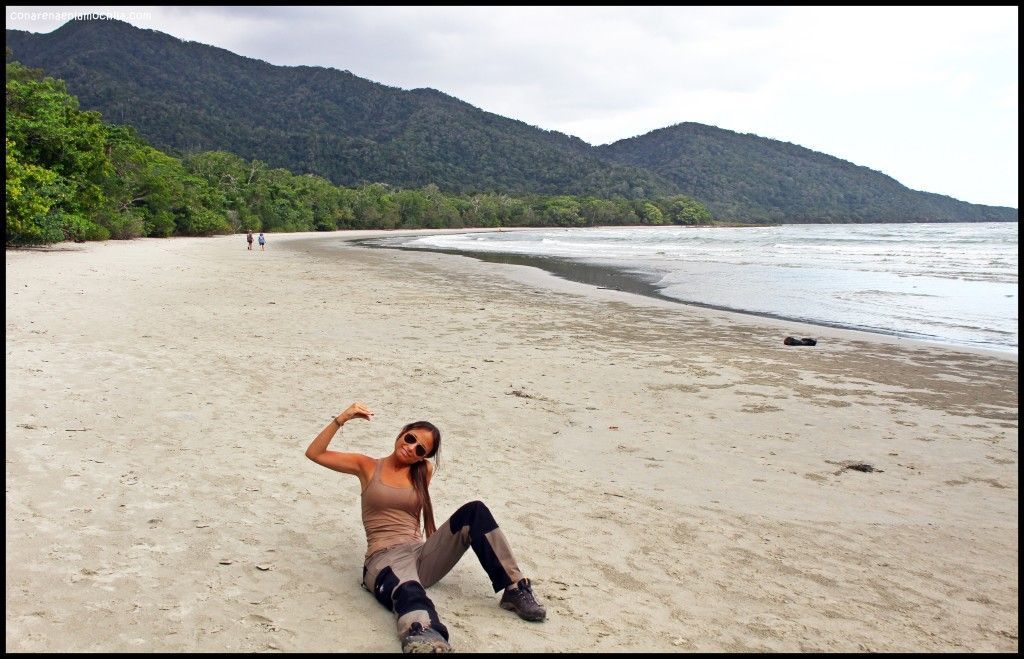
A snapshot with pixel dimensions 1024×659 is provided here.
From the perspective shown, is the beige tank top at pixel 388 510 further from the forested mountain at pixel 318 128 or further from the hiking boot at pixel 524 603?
the forested mountain at pixel 318 128

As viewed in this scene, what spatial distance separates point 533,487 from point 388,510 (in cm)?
184

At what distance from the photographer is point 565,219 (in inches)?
5359

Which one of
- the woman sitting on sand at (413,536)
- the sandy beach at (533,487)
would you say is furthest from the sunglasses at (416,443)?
the sandy beach at (533,487)

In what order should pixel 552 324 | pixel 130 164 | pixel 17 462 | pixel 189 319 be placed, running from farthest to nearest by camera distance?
pixel 130 164, pixel 552 324, pixel 189 319, pixel 17 462

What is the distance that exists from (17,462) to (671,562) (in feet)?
14.5

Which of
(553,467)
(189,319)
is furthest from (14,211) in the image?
(553,467)

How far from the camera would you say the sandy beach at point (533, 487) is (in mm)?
3602

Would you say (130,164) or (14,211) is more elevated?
(130,164)

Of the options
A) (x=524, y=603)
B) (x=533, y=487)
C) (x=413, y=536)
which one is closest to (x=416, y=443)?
(x=413, y=536)

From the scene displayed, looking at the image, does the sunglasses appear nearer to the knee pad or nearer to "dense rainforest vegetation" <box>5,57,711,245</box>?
the knee pad

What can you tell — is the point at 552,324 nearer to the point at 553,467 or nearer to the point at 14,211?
the point at 553,467

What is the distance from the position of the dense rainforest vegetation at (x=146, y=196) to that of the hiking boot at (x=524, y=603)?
67.4ft

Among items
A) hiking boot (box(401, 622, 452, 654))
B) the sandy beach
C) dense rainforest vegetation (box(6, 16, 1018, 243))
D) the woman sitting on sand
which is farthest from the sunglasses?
dense rainforest vegetation (box(6, 16, 1018, 243))

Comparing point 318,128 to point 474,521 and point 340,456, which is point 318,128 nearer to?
point 340,456
